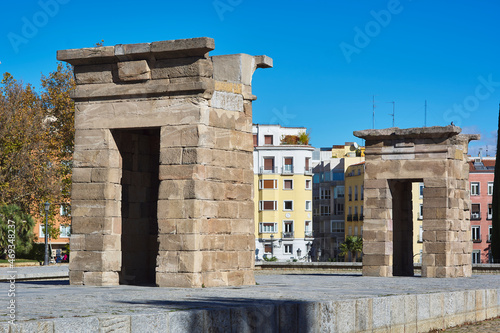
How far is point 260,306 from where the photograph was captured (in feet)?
34.0

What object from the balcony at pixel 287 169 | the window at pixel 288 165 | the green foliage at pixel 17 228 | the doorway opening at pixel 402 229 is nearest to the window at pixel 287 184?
the balcony at pixel 287 169

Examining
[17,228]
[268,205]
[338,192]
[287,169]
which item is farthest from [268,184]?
[17,228]

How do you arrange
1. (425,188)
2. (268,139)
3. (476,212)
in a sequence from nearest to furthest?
(425,188) < (476,212) < (268,139)

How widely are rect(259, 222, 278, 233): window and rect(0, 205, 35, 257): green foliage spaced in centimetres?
3843

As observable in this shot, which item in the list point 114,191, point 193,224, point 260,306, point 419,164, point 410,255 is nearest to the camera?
point 260,306

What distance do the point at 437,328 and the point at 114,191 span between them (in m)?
6.33

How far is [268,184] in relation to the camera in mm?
83750

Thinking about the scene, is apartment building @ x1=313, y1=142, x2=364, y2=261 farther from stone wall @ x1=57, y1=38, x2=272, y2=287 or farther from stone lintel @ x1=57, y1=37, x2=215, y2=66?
stone lintel @ x1=57, y1=37, x2=215, y2=66

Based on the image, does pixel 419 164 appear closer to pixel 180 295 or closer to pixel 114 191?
pixel 114 191

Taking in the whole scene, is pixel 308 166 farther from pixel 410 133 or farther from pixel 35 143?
pixel 410 133

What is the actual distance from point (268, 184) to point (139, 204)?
65.6 meters

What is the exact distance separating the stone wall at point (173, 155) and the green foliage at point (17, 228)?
25829mm

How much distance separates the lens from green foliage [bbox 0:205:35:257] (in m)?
42.1

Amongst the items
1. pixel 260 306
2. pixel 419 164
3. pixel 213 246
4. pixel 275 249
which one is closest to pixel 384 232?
pixel 419 164
